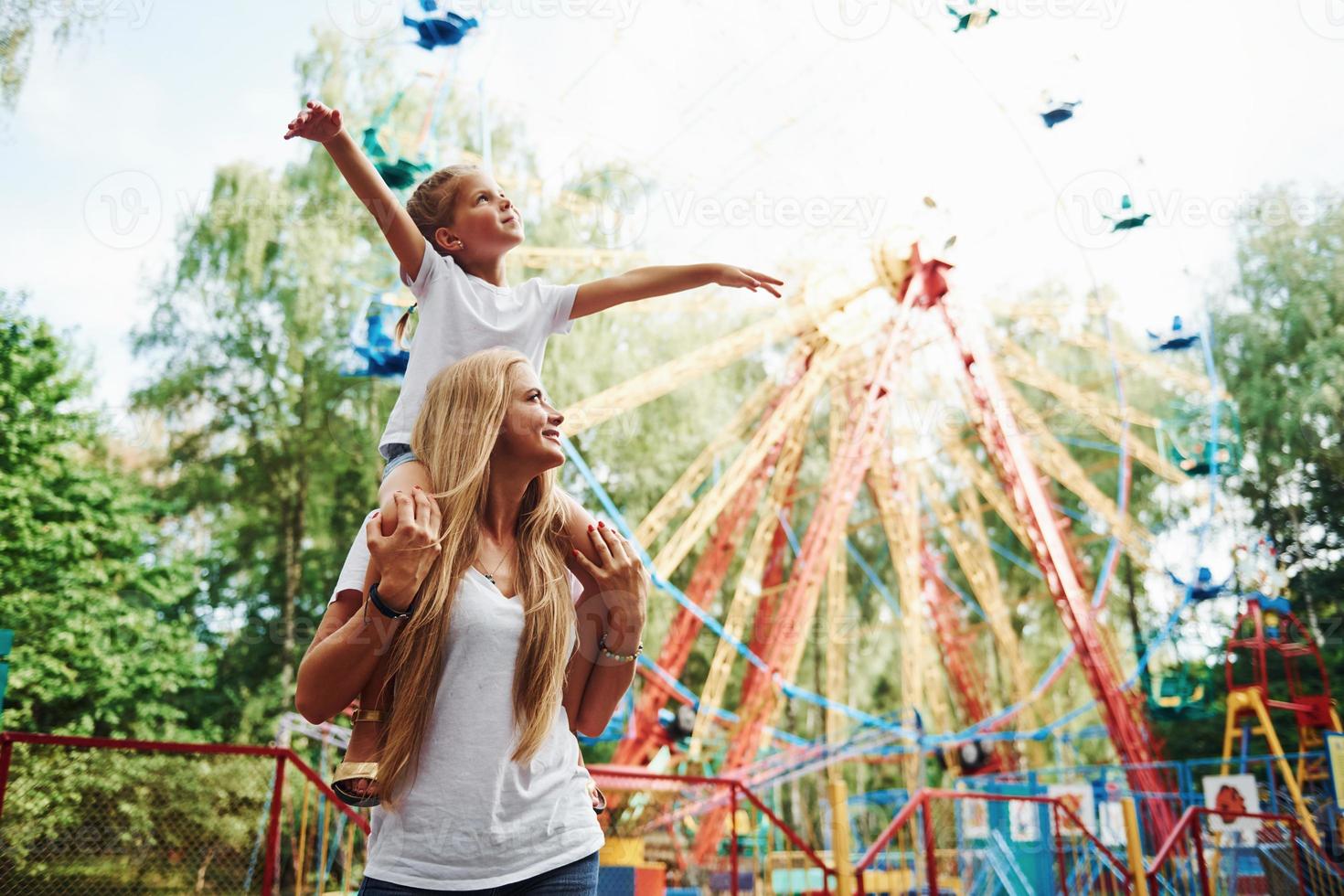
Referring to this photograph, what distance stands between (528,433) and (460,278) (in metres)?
0.67

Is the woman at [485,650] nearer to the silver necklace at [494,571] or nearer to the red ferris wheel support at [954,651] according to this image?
the silver necklace at [494,571]

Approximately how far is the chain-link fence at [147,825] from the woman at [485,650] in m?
6.91

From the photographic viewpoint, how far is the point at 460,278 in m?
2.05

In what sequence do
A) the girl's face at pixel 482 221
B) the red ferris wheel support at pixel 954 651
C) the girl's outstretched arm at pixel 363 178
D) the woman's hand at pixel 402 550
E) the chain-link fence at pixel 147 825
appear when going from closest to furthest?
1. the woman's hand at pixel 402 550
2. the girl's outstretched arm at pixel 363 178
3. the girl's face at pixel 482 221
4. the chain-link fence at pixel 147 825
5. the red ferris wheel support at pixel 954 651

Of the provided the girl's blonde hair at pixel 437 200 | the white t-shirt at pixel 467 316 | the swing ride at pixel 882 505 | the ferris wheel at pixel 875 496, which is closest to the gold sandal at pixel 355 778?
the white t-shirt at pixel 467 316

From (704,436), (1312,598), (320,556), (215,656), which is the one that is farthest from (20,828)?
(1312,598)

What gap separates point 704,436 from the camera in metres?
15.3

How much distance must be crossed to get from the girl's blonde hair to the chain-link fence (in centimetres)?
653

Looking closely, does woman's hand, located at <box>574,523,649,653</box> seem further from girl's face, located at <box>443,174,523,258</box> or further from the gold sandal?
girl's face, located at <box>443,174,523,258</box>

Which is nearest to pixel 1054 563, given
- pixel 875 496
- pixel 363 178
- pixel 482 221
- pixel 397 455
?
pixel 875 496

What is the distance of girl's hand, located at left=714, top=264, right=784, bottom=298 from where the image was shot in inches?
77.5

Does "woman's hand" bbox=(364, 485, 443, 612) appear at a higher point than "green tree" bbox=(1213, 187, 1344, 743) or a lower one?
lower

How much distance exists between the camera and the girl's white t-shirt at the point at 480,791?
1270mm

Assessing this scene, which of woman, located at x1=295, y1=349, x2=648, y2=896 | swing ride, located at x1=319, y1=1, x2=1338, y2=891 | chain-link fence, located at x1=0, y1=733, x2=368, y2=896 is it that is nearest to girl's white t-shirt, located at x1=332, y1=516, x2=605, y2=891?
woman, located at x1=295, y1=349, x2=648, y2=896
